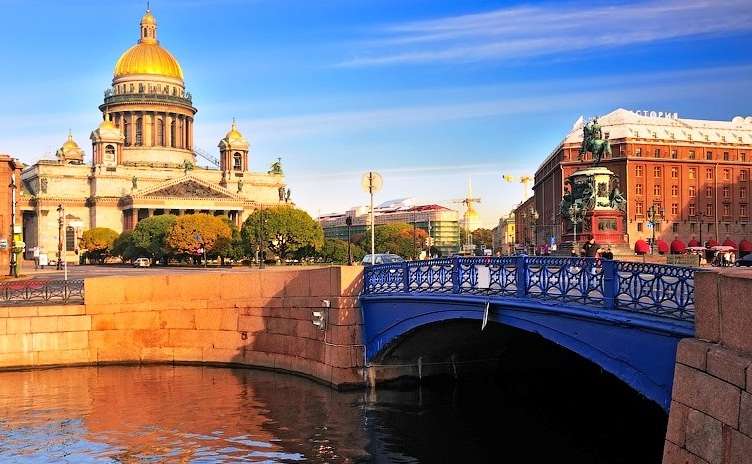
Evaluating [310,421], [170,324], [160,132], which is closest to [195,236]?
[160,132]

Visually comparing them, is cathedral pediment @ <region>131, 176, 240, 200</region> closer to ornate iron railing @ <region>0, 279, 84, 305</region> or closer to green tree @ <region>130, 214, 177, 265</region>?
green tree @ <region>130, 214, 177, 265</region>

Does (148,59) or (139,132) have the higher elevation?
(148,59)

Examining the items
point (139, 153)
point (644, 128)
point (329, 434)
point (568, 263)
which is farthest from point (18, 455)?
point (139, 153)

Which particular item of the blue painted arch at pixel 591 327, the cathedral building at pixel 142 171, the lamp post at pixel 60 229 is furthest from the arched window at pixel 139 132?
the blue painted arch at pixel 591 327

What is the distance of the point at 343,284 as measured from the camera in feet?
87.7

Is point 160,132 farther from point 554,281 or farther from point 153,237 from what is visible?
point 554,281

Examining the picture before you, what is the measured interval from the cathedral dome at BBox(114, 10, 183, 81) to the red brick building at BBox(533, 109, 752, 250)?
235ft

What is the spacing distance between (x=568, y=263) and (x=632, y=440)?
513cm

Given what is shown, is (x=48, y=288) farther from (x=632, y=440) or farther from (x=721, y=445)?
(x=721, y=445)

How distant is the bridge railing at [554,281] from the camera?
14672mm

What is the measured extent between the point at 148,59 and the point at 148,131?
11997mm

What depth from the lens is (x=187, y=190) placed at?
135 m

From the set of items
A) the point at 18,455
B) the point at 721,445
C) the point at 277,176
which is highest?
the point at 277,176

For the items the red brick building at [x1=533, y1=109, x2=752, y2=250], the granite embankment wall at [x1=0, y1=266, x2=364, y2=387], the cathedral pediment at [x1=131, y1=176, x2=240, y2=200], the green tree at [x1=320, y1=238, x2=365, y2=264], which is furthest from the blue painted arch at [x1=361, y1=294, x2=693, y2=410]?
the cathedral pediment at [x1=131, y1=176, x2=240, y2=200]
